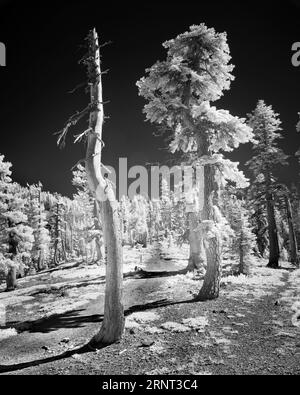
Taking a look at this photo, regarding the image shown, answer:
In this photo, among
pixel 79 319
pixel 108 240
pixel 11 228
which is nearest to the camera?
pixel 108 240

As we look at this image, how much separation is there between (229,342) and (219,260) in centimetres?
426

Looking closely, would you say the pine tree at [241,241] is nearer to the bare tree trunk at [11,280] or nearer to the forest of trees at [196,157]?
the forest of trees at [196,157]

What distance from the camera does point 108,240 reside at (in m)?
8.57

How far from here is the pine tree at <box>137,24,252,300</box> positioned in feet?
38.7

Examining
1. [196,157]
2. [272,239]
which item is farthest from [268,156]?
[196,157]

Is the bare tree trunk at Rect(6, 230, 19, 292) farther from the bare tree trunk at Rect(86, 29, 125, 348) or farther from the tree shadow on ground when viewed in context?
the bare tree trunk at Rect(86, 29, 125, 348)

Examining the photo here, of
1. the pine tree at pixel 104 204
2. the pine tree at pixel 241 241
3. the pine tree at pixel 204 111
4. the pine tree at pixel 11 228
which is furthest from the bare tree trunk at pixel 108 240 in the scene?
the pine tree at pixel 11 228

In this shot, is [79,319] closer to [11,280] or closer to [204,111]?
[204,111]

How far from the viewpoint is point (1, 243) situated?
75.8 ft

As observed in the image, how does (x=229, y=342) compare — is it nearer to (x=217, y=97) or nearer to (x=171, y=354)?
(x=171, y=354)

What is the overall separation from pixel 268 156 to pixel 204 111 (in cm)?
1384

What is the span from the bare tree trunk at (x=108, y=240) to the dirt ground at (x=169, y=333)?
53 cm
